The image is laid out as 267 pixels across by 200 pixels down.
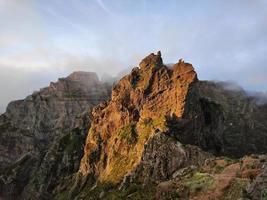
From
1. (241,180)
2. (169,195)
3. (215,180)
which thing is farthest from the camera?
(169,195)

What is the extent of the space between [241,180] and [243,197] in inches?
849

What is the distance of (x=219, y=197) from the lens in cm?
11869

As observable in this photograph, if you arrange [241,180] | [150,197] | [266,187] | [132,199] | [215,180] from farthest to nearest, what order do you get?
[132,199] < [150,197] < [215,180] < [241,180] < [266,187]


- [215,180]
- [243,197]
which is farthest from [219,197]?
[243,197]

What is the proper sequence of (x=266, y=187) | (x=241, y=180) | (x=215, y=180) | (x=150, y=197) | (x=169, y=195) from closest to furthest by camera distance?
(x=266, y=187) < (x=241, y=180) < (x=215, y=180) < (x=169, y=195) < (x=150, y=197)

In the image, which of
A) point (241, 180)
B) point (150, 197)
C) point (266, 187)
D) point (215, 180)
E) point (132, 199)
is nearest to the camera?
point (266, 187)

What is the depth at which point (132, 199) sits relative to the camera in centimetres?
19250

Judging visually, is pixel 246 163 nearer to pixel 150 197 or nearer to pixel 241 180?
pixel 241 180

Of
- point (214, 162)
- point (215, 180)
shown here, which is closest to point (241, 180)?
point (215, 180)

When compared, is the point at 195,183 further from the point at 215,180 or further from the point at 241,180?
the point at 241,180

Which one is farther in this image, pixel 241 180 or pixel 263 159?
pixel 263 159

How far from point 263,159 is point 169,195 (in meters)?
25.1

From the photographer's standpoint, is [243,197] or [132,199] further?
[132,199]

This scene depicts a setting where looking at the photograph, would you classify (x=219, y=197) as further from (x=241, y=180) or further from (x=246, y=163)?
(x=246, y=163)
